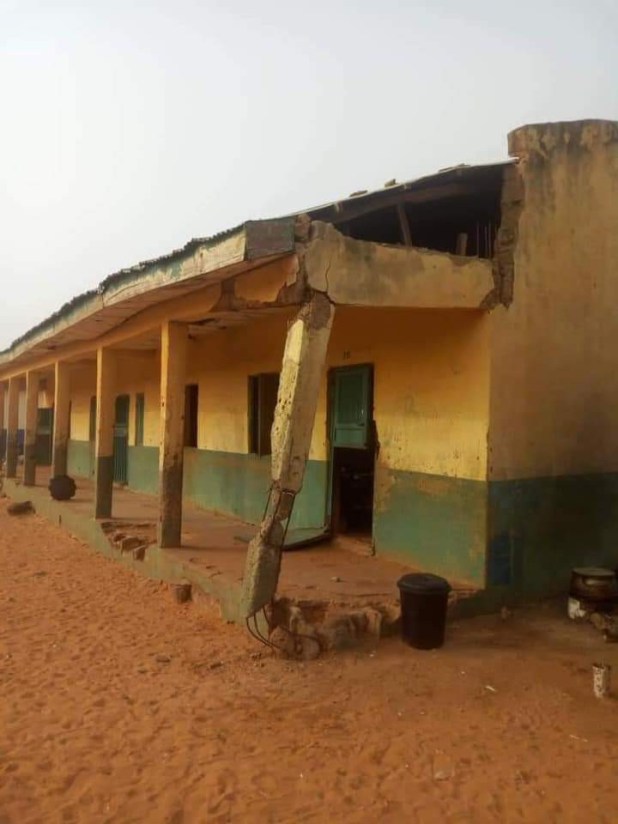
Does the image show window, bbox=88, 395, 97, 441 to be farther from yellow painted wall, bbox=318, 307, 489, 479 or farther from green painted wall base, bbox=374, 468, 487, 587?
green painted wall base, bbox=374, 468, 487, 587

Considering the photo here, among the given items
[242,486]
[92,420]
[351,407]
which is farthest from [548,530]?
[92,420]

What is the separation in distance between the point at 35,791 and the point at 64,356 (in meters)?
11.1

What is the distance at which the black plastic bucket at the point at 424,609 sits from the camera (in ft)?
19.6

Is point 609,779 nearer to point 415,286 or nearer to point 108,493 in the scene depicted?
point 415,286

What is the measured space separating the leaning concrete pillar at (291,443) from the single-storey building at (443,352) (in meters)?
0.02

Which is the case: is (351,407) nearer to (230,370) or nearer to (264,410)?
(264,410)

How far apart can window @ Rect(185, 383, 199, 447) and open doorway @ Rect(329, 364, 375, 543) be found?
440 cm

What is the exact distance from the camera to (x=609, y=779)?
4.11 meters

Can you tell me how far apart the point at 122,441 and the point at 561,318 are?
12132mm

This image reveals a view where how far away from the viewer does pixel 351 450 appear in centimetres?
953

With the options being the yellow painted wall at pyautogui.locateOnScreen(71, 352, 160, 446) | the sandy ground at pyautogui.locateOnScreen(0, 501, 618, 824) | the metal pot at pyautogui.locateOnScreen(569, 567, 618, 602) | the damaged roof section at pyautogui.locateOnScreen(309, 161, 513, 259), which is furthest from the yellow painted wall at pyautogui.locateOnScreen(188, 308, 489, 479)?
the yellow painted wall at pyautogui.locateOnScreen(71, 352, 160, 446)

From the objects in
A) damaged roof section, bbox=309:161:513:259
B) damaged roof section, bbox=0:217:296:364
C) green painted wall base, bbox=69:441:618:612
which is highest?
damaged roof section, bbox=309:161:513:259

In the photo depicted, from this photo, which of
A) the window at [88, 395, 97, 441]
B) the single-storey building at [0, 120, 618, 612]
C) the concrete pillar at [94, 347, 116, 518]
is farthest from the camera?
the window at [88, 395, 97, 441]

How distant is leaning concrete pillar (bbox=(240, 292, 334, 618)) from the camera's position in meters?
5.96
